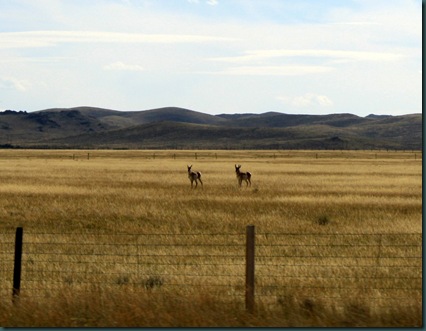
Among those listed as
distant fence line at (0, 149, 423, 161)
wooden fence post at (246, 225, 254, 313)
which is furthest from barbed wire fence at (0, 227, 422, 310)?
distant fence line at (0, 149, 423, 161)

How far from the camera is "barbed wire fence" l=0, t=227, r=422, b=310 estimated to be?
40.2 ft

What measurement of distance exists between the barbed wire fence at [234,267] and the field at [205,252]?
40mm

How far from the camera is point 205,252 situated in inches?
685

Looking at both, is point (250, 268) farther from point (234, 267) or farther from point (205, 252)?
point (205, 252)

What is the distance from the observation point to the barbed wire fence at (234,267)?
12.3 meters

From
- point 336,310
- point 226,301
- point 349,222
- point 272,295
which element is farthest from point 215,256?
point 349,222

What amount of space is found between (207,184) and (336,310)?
1298 inches

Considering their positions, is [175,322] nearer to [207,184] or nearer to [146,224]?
[146,224]

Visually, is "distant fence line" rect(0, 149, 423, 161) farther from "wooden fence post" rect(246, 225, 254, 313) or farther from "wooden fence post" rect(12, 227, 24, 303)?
"wooden fence post" rect(246, 225, 254, 313)

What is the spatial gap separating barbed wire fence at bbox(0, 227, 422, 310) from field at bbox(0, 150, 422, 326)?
0.04 meters

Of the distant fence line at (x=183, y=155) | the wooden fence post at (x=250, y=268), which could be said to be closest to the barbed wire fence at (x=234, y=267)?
the wooden fence post at (x=250, y=268)

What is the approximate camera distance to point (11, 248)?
17656mm

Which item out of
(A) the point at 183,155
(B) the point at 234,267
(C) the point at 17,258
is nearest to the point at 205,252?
(B) the point at 234,267

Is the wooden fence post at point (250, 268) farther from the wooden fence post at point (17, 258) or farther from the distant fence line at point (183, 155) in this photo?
the distant fence line at point (183, 155)
